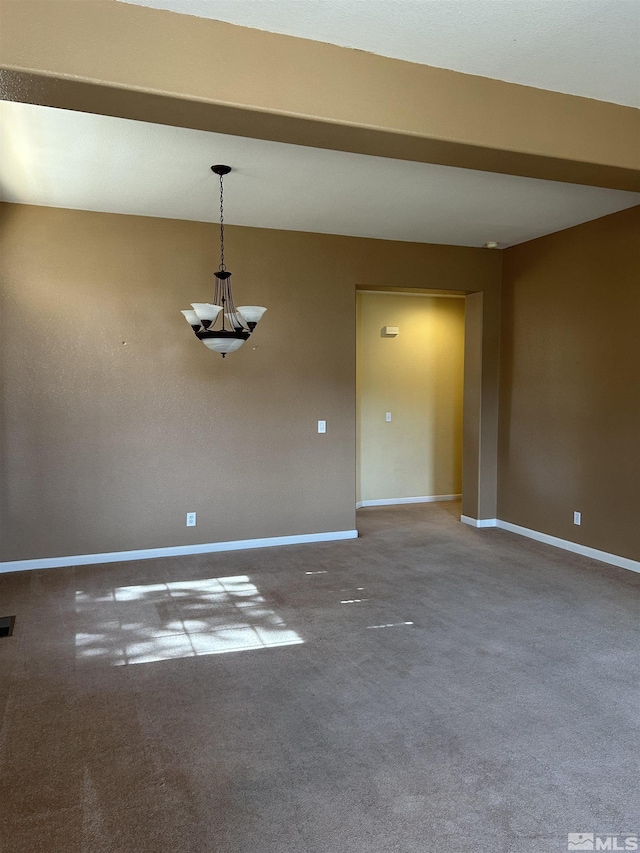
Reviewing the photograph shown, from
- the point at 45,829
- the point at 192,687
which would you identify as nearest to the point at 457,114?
the point at 192,687

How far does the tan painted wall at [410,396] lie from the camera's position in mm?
7539

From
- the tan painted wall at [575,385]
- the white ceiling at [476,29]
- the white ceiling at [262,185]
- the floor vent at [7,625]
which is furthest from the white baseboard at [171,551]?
the white ceiling at [476,29]

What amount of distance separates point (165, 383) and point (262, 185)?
1.85m

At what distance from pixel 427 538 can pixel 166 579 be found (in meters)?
2.53

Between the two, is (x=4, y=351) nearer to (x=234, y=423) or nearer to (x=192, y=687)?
(x=234, y=423)

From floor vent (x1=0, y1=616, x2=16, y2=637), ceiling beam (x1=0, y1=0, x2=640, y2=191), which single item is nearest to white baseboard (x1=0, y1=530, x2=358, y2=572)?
floor vent (x1=0, y1=616, x2=16, y2=637)

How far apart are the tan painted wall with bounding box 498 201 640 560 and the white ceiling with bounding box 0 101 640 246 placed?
390mm

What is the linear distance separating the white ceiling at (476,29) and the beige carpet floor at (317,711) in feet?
9.27

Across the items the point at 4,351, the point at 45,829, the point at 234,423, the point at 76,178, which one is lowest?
the point at 45,829

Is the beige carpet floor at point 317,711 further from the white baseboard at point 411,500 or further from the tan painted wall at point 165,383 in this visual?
the white baseboard at point 411,500

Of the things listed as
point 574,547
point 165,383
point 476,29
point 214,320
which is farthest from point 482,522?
point 476,29

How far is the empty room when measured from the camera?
2266 millimetres

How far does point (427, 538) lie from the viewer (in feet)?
19.6

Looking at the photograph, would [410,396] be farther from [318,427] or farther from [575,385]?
[575,385]
